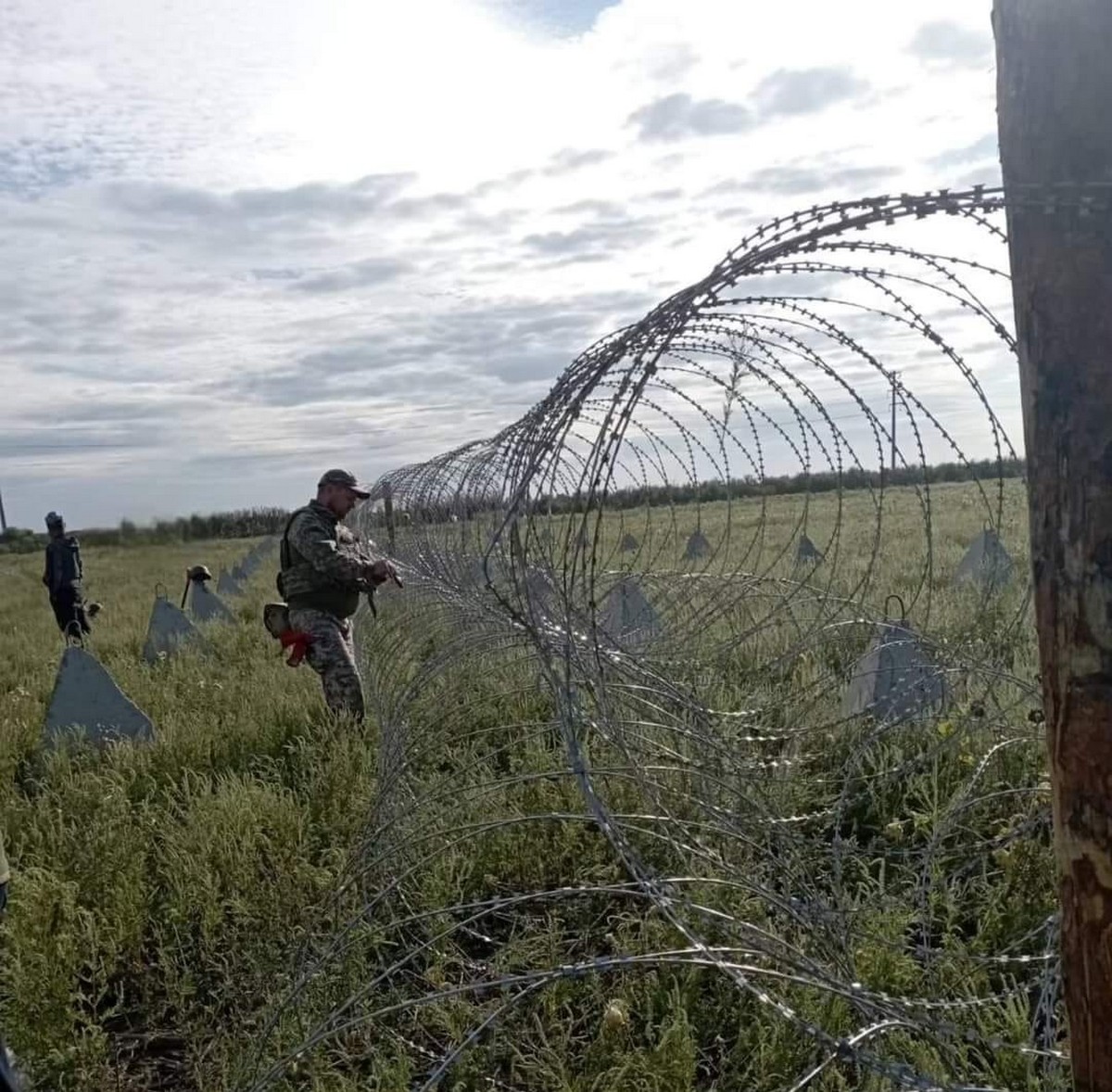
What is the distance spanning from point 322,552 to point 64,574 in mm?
6055

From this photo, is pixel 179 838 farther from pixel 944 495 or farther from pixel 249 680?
pixel 944 495

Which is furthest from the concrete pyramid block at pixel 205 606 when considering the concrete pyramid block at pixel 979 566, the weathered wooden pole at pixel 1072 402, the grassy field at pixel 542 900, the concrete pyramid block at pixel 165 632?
the weathered wooden pole at pixel 1072 402

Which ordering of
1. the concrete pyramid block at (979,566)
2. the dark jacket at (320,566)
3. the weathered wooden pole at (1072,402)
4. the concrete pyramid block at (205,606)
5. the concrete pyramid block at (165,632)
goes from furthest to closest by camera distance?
the concrete pyramid block at (205,606), the concrete pyramid block at (165,632), the concrete pyramid block at (979,566), the dark jacket at (320,566), the weathered wooden pole at (1072,402)

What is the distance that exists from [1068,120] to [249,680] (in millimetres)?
6554

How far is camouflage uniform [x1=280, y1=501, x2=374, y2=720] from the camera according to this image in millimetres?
5809

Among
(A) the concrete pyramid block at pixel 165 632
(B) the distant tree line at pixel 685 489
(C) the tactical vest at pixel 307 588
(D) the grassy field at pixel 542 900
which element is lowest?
(D) the grassy field at pixel 542 900

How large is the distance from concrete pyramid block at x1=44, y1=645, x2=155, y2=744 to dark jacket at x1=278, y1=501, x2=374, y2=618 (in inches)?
38.6

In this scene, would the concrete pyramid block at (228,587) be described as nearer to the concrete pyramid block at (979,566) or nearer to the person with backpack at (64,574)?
the person with backpack at (64,574)

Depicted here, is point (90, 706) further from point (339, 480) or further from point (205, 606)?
point (205, 606)

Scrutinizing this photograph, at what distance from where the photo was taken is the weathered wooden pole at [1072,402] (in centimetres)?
120

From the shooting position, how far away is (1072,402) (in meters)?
1.22

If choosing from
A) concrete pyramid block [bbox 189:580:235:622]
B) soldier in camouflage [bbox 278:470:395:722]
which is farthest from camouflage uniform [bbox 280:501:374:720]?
concrete pyramid block [bbox 189:580:235:622]

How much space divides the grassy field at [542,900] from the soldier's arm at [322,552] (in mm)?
837

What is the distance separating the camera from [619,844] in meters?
1.64
